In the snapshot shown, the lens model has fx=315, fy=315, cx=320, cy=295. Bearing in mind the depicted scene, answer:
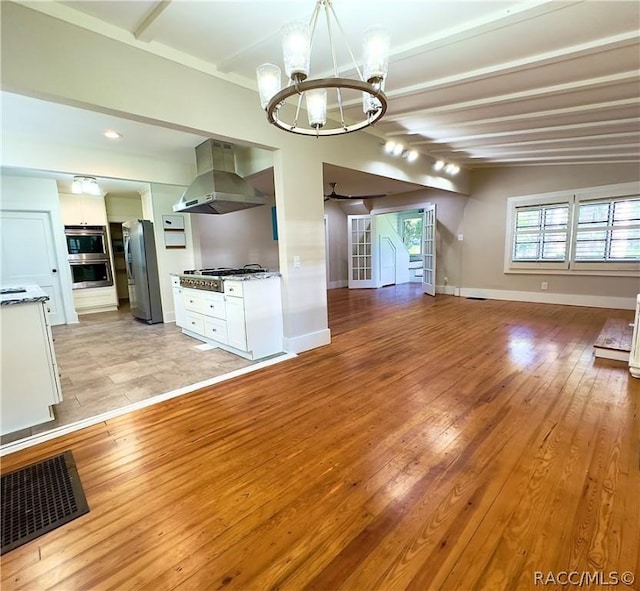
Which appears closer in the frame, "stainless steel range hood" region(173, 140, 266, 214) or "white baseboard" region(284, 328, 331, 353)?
"white baseboard" region(284, 328, 331, 353)

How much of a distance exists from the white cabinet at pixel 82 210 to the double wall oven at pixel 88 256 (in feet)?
0.39

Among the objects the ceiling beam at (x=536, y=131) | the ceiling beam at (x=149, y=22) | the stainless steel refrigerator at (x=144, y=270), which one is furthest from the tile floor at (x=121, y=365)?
the ceiling beam at (x=536, y=131)

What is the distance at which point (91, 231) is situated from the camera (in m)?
6.35

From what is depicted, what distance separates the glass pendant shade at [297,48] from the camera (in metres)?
1.53

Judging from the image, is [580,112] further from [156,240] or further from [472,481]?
[156,240]

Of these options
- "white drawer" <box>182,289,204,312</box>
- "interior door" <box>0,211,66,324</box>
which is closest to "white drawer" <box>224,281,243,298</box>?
"white drawer" <box>182,289,204,312</box>

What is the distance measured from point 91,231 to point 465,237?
7.95m

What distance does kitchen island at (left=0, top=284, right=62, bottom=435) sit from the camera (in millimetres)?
2119

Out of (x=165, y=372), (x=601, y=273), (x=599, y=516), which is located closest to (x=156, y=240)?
(x=165, y=372)

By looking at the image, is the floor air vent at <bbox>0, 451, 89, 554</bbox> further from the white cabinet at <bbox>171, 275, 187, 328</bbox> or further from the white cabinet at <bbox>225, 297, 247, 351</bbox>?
the white cabinet at <bbox>171, 275, 187, 328</bbox>

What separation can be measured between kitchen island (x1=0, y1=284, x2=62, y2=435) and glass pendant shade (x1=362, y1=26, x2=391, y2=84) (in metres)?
2.58

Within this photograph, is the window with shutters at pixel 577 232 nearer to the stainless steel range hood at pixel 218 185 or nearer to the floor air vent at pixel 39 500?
the stainless steel range hood at pixel 218 185

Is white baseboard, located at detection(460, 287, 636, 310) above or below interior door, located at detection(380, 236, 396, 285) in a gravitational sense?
below

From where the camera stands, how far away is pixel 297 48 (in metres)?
1.54
